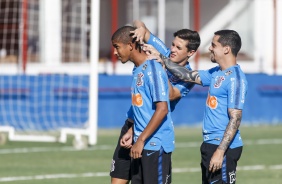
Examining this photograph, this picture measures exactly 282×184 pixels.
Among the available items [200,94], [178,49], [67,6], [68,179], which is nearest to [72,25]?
[67,6]

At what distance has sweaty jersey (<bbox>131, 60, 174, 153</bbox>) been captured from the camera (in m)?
9.05

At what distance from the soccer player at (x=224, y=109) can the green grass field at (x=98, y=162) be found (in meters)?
4.49

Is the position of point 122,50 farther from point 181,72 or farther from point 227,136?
point 227,136

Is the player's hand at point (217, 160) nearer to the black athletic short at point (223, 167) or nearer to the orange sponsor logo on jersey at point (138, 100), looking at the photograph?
the black athletic short at point (223, 167)

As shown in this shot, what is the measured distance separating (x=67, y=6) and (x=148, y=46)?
1994 cm

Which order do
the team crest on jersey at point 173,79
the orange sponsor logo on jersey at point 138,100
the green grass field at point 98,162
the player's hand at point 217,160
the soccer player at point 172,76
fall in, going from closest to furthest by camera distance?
1. the orange sponsor logo on jersey at point 138,100
2. the player's hand at point 217,160
3. the soccer player at point 172,76
4. the team crest on jersey at point 173,79
5. the green grass field at point 98,162

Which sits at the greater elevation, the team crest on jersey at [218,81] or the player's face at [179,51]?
the player's face at [179,51]

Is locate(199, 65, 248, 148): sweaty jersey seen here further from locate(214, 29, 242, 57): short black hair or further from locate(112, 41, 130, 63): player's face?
locate(112, 41, 130, 63): player's face

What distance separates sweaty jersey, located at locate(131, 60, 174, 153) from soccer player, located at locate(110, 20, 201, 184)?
1.23 ft

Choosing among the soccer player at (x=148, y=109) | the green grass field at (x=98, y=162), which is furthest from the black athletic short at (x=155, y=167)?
the green grass field at (x=98, y=162)

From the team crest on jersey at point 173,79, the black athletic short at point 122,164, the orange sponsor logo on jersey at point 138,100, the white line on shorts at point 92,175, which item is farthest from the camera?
the white line on shorts at point 92,175

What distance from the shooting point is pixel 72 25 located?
29484mm

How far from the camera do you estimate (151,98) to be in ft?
30.1

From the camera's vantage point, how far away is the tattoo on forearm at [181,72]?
10.0 metres
